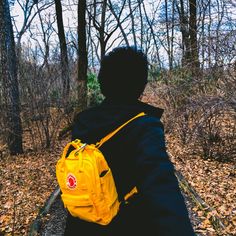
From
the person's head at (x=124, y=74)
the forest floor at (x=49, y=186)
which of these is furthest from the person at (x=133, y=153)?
the forest floor at (x=49, y=186)

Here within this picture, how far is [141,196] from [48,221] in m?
4.52

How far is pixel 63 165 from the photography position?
1920 mm

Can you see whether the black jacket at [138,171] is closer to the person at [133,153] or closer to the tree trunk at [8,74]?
the person at [133,153]

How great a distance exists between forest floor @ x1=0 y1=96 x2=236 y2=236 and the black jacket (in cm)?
370

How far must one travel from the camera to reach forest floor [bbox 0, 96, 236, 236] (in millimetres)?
5689

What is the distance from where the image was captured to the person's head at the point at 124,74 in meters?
1.83

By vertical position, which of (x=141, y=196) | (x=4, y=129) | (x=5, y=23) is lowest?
(x=4, y=129)

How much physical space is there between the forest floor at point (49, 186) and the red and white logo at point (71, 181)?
385cm

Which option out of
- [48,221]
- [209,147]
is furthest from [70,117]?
[48,221]

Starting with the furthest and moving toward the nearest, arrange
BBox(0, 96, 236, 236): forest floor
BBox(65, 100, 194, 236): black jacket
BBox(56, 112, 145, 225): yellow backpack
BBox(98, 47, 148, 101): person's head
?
BBox(0, 96, 236, 236): forest floor → BBox(98, 47, 148, 101): person's head → BBox(56, 112, 145, 225): yellow backpack → BBox(65, 100, 194, 236): black jacket

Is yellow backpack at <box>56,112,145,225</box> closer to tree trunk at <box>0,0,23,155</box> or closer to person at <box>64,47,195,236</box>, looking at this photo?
person at <box>64,47,195,236</box>

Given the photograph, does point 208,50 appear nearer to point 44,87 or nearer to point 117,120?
point 44,87

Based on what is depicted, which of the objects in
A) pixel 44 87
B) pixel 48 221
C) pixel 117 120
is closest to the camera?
pixel 117 120

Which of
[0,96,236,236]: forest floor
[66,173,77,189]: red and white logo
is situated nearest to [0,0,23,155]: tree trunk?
[0,96,236,236]: forest floor
